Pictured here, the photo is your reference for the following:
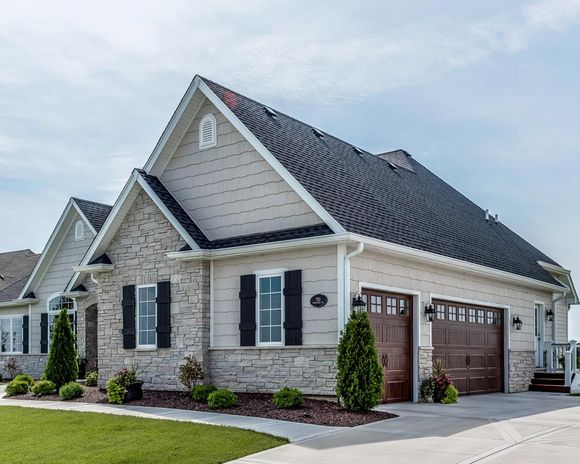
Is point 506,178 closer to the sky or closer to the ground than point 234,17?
closer to the ground

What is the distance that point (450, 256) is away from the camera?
18.5m

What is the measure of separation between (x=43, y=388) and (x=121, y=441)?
7724 millimetres

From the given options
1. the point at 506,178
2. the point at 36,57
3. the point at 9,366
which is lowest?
the point at 9,366

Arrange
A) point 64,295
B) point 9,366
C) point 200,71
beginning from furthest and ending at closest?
1. point 9,366
2. point 64,295
3. point 200,71

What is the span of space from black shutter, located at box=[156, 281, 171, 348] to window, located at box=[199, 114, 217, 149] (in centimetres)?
353

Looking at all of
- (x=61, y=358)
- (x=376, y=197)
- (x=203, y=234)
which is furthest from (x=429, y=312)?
(x=61, y=358)

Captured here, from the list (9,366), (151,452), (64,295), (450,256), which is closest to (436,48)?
(450,256)

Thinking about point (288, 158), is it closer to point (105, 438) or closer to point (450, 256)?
point (450, 256)

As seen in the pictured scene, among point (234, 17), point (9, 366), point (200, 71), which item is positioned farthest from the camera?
point (9, 366)

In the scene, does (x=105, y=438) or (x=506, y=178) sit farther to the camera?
(x=506, y=178)

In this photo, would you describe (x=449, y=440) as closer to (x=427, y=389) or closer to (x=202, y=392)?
(x=427, y=389)

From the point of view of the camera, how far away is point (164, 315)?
17.8m

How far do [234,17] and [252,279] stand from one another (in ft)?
19.9

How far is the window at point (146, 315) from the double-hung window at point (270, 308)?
10.4ft
